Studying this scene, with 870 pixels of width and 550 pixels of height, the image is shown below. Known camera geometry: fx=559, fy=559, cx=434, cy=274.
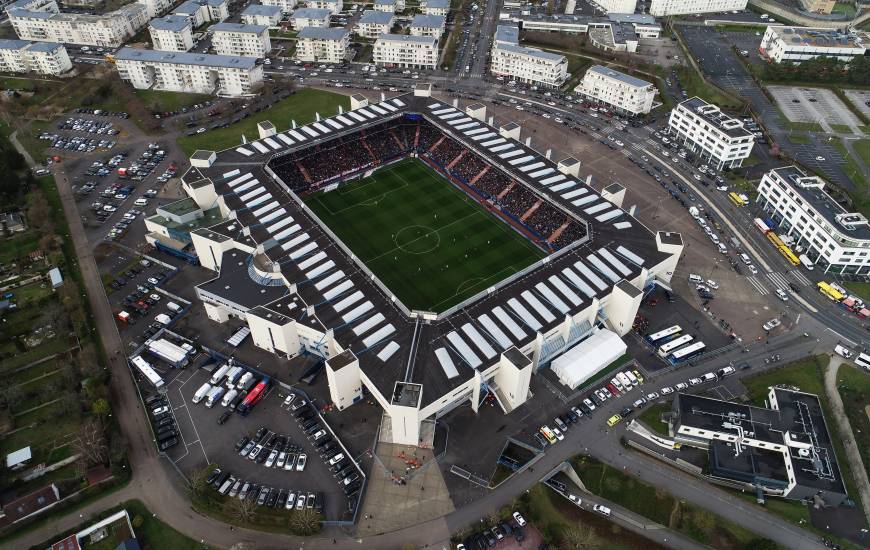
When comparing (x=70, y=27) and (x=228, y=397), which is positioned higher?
(x=70, y=27)

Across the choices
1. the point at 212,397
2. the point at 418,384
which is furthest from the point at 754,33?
the point at 212,397

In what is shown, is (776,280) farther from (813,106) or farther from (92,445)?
(92,445)

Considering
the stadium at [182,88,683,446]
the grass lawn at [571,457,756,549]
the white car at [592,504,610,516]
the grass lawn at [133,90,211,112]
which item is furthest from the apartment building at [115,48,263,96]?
the white car at [592,504,610,516]

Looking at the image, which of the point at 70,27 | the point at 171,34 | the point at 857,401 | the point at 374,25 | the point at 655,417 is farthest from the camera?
the point at 374,25

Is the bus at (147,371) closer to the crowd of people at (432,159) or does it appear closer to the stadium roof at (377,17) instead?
the crowd of people at (432,159)

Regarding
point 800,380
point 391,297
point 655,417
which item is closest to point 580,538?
point 655,417

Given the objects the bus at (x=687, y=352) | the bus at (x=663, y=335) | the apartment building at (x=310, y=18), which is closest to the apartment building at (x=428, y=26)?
the apartment building at (x=310, y=18)
